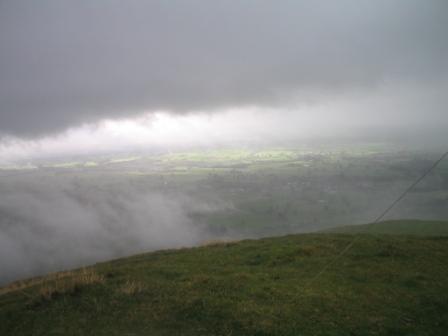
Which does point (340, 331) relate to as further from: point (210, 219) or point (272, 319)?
point (210, 219)

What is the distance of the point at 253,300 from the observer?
9672 millimetres

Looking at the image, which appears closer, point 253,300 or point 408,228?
point 253,300

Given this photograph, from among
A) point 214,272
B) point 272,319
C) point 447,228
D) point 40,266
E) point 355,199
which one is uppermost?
point 272,319

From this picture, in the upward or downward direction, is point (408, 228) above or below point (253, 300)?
below

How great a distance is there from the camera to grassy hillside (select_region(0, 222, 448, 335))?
26.3ft

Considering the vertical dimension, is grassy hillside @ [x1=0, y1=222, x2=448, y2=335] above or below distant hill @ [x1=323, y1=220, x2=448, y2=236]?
above

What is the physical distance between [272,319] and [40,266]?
166266 mm

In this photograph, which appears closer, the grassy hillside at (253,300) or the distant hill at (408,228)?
the grassy hillside at (253,300)

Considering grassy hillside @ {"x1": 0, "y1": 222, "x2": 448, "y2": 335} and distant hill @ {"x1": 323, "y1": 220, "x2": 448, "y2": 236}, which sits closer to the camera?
grassy hillside @ {"x1": 0, "y1": 222, "x2": 448, "y2": 335}

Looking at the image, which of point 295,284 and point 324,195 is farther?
point 324,195

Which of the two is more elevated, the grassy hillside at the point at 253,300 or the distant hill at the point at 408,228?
the grassy hillside at the point at 253,300

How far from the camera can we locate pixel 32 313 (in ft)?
31.5

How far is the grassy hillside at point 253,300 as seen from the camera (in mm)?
8023

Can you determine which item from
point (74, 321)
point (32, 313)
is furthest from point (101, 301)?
point (32, 313)
